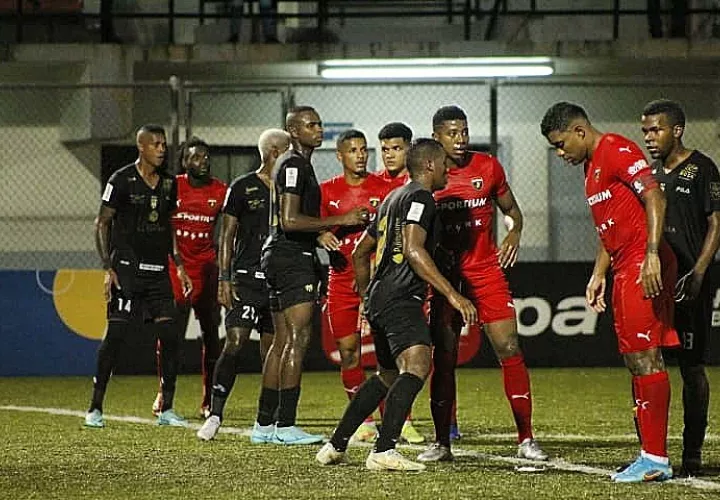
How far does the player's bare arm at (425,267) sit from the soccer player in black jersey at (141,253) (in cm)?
391

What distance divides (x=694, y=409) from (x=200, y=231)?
6143 millimetres

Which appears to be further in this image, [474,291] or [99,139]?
[99,139]

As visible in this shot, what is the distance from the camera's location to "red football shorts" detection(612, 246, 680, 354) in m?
7.95

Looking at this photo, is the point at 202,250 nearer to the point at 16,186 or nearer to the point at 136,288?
the point at 136,288

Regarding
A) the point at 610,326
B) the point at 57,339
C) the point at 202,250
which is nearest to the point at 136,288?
the point at 202,250

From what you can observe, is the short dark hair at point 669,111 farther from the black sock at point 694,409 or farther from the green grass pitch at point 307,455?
the green grass pitch at point 307,455

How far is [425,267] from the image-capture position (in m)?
8.35

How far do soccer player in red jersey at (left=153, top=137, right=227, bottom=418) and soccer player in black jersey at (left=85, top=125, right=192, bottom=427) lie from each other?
48.1 inches

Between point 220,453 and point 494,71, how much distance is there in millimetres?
11416

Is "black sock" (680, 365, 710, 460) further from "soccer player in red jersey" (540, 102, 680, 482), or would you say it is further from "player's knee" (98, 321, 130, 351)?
"player's knee" (98, 321, 130, 351)

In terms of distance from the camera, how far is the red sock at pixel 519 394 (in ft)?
30.6

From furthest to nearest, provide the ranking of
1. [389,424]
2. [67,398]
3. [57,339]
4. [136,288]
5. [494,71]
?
[494,71] < [57,339] < [67,398] < [136,288] < [389,424]

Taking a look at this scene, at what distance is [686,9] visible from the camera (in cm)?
2077

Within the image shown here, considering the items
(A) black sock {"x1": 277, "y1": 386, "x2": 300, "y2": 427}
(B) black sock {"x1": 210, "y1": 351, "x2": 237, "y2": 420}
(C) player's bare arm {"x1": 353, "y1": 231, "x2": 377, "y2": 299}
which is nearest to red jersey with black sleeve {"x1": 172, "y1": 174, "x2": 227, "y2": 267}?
(B) black sock {"x1": 210, "y1": 351, "x2": 237, "y2": 420}
